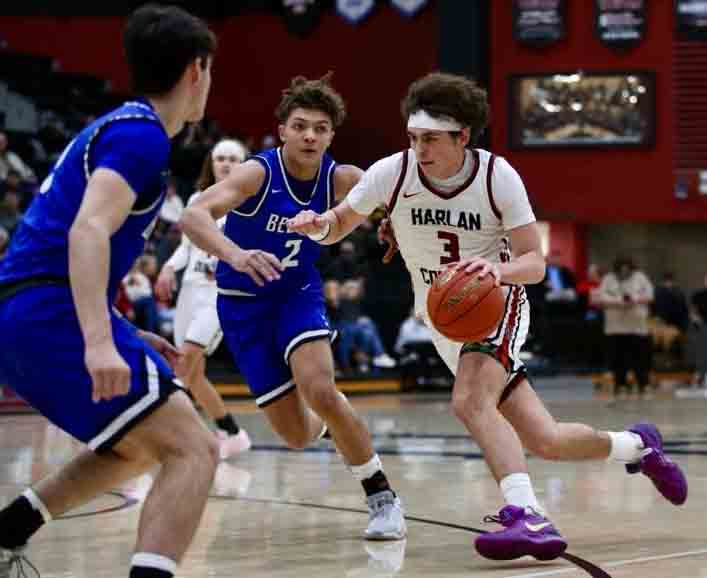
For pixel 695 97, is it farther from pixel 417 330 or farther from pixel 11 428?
pixel 11 428

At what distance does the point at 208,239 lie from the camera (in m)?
5.70

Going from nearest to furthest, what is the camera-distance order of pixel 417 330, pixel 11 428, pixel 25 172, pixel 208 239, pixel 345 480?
1. pixel 208 239
2. pixel 345 480
3. pixel 11 428
4. pixel 25 172
5. pixel 417 330

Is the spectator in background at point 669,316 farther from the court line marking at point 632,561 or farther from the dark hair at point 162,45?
the dark hair at point 162,45

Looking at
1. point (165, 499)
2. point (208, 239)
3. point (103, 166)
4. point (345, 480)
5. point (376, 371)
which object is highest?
point (103, 166)

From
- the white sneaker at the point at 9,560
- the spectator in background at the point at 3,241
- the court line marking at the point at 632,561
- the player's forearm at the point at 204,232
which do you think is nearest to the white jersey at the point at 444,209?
→ the player's forearm at the point at 204,232

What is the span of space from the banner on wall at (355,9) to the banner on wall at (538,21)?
252cm

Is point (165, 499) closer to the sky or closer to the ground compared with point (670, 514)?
closer to the sky

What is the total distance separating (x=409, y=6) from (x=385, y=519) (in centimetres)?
1912

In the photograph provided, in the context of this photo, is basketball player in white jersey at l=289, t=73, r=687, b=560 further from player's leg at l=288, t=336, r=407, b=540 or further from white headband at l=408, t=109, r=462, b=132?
player's leg at l=288, t=336, r=407, b=540

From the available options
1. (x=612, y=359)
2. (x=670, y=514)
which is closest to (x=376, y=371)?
(x=612, y=359)

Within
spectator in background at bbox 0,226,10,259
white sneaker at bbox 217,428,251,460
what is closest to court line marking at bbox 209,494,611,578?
white sneaker at bbox 217,428,251,460

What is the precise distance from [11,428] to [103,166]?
8724 mm

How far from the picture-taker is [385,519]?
19.8 feet

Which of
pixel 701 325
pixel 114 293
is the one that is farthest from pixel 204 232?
pixel 701 325
